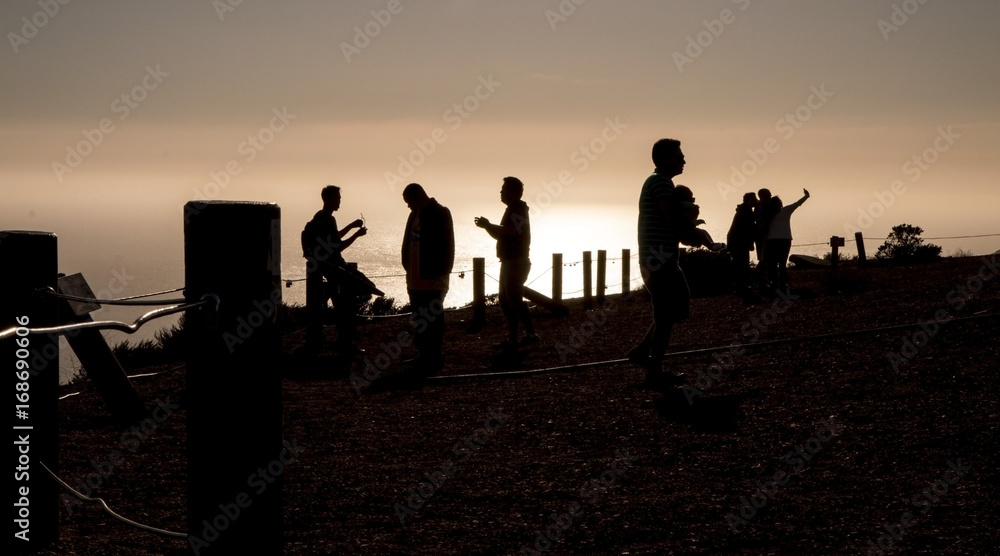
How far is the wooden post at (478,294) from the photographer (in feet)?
50.7

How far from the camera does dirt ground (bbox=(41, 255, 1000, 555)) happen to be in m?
4.44

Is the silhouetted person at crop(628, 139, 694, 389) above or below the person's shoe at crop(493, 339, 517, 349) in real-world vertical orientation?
above

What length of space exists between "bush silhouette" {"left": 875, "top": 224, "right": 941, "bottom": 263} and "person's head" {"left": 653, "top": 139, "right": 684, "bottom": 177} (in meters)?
21.4

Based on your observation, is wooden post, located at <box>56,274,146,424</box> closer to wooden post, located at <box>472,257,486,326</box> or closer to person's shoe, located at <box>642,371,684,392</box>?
person's shoe, located at <box>642,371,684,392</box>

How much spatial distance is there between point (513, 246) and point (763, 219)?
7631 millimetres

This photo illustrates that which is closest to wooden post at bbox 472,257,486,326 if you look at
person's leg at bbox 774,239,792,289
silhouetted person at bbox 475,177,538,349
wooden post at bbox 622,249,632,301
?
silhouetted person at bbox 475,177,538,349

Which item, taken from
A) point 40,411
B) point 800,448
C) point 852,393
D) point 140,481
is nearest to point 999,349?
point 852,393

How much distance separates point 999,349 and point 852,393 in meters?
1.87

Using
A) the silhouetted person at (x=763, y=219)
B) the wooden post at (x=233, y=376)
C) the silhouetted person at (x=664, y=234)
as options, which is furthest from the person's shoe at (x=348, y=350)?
the wooden post at (x=233, y=376)

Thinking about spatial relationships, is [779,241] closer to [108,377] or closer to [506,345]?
[506,345]

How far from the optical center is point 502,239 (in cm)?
1157

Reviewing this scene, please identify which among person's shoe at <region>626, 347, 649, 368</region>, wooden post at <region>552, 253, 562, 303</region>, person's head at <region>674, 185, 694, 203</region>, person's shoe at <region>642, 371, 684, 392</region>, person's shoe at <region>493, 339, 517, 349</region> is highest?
person's head at <region>674, 185, 694, 203</region>

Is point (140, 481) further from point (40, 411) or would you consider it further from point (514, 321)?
point (514, 321)

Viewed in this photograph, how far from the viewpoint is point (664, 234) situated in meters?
7.58
